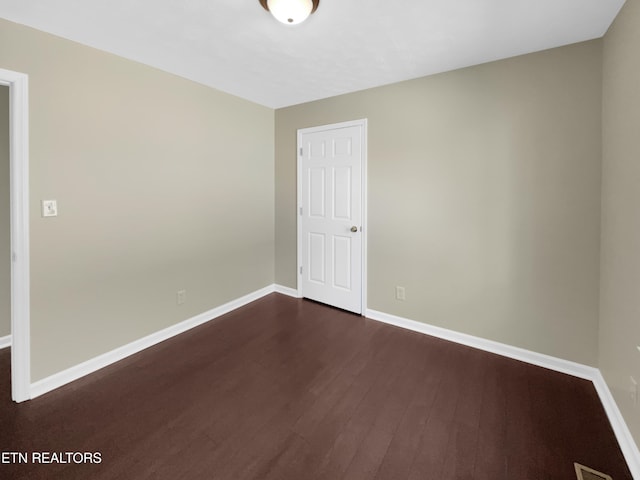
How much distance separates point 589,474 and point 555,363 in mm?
998

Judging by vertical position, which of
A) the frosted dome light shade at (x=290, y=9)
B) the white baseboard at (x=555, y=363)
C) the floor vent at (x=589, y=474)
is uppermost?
the frosted dome light shade at (x=290, y=9)

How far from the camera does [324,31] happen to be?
1.93m

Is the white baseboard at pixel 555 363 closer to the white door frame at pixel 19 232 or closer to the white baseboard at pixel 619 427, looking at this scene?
the white baseboard at pixel 619 427

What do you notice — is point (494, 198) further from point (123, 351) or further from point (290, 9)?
point (123, 351)

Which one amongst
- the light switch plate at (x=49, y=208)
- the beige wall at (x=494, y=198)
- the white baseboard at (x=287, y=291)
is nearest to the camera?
the light switch plate at (x=49, y=208)

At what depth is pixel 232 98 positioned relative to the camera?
127 inches

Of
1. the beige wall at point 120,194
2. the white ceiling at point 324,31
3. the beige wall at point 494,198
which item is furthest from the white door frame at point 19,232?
the beige wall at point 494,198

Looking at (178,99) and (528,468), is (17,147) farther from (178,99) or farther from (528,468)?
(528,468)

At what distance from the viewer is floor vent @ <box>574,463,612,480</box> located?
4.52 feet

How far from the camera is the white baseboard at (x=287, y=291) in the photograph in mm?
3814

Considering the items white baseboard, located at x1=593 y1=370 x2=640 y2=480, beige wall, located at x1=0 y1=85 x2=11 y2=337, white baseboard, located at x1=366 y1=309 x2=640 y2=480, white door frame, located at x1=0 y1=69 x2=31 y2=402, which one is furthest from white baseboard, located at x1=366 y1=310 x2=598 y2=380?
beige wall, located at x1=0 y1=85 x2=11 y2=337

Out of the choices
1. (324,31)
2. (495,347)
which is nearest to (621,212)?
(495,347)

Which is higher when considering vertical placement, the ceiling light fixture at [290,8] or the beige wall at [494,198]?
the ceiling light fixture at [290,8]

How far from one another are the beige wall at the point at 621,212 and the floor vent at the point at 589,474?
0.26 meters
